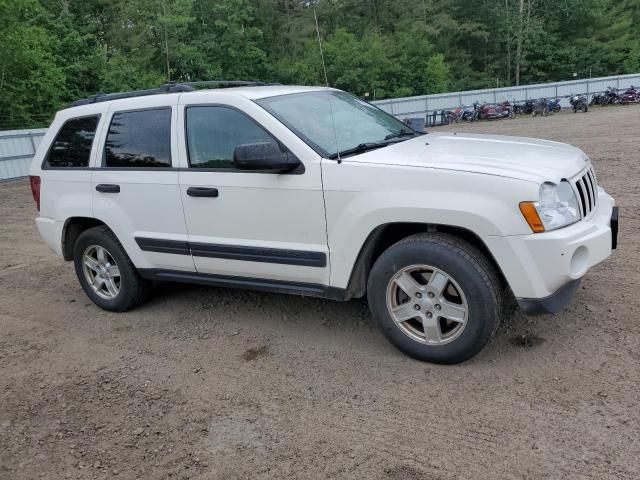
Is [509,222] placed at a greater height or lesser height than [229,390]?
greater

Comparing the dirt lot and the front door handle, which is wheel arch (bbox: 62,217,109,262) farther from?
the front door handle

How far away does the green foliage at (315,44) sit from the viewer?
30688 millimetres

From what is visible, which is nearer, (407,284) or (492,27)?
(407,284)

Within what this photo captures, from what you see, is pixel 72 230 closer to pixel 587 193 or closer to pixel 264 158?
pixel 264 158

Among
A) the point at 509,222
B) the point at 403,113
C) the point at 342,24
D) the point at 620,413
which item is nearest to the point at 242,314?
the point at 509,222

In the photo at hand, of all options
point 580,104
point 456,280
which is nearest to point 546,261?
point 456,280

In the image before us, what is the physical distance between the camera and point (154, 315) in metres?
5.16

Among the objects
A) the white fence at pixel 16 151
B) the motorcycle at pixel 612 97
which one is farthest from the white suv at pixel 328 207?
the motorcycle at pixel 612 97

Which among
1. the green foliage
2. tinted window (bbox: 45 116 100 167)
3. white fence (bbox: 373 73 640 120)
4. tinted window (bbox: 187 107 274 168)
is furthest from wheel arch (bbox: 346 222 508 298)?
white fence (bbox: 373 73 640 120)

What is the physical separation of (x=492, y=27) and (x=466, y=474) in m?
49.1

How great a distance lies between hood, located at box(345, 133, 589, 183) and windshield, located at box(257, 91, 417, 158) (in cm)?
21

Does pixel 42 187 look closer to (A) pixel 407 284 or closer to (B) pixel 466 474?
(A) pixel 407 284

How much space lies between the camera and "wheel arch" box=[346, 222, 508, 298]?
363cm

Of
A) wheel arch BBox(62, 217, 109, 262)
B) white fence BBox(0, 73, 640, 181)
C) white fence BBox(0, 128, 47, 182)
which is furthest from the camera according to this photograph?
white fence BBox(0, 73, 640, 181)
